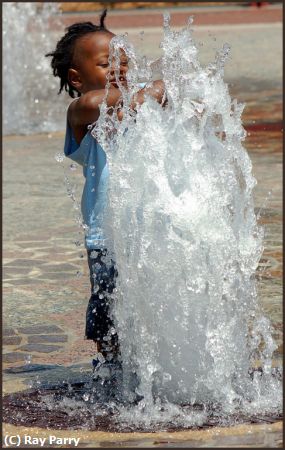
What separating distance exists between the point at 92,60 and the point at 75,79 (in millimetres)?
112

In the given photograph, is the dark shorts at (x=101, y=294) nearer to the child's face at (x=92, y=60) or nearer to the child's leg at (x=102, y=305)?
the child's leg at (x=102, y=305)

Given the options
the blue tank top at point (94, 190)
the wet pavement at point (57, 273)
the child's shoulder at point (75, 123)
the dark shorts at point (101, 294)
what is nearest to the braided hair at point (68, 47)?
the child's shoulder at point (75, 123)

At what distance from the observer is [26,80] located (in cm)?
1298

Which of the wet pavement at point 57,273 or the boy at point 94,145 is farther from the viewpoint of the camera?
the boy at point 94,145

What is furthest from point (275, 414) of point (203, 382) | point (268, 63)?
point (268, 63)

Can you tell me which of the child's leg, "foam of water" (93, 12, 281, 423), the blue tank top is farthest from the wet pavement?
the blue tank top

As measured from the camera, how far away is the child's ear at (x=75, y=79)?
171 inches

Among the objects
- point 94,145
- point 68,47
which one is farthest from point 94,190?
point 68,47

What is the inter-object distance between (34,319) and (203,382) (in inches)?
60.4

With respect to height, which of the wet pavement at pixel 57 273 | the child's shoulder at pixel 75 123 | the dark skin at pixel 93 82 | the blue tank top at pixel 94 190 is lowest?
the wet pavement at pixel 57 273

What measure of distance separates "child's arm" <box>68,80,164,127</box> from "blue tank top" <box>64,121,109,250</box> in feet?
0.20

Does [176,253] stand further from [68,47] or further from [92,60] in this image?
[68,47]

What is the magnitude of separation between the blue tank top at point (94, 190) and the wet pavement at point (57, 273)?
656 mm

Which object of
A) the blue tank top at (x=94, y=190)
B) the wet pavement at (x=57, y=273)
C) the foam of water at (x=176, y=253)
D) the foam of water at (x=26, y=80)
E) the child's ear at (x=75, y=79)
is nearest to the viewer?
the wet pavement at (x=57, y=273)
